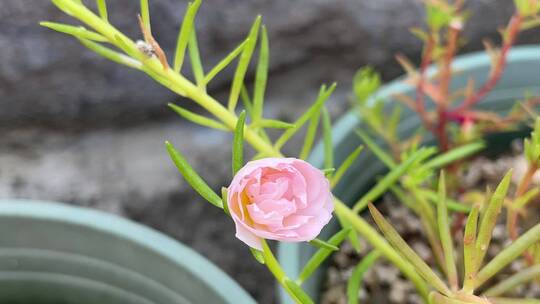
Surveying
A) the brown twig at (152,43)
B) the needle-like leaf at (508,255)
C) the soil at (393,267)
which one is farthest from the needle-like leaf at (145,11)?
the soil at (393,267)

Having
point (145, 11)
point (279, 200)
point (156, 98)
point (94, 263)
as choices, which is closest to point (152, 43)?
point (145, 11)

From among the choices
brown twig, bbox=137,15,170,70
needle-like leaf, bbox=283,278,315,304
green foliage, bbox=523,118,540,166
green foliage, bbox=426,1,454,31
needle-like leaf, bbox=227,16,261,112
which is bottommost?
green foliage, bbox=523,118,540,166

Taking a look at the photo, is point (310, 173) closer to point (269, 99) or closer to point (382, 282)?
point (382, 282)

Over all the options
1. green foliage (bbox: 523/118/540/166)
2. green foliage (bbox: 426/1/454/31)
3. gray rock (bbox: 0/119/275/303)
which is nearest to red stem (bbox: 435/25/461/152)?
green foliage (bbox: 426/1/454/31)

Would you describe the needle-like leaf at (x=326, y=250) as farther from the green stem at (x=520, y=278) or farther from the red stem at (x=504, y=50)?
the red stem at (x=504, y=50)

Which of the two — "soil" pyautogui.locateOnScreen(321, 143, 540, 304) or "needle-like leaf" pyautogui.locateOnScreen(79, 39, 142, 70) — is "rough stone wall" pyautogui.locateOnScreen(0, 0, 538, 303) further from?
"needle-like leaf" pyautogui.locateOnScreen(79, 39, 142, 70)

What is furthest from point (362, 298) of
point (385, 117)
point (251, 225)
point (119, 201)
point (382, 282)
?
point (251, 225)
